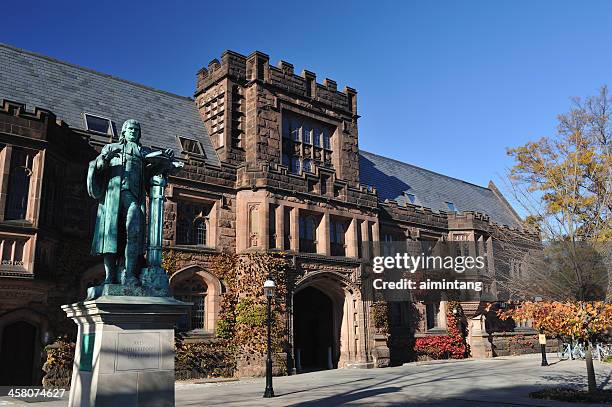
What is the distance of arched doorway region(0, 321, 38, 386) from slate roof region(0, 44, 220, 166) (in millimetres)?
8021

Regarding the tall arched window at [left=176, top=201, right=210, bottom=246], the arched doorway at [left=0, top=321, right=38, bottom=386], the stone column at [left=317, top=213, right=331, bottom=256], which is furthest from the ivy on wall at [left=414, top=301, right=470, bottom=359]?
the arched doorway at [left=0, top=321, right=38, bottom=386]

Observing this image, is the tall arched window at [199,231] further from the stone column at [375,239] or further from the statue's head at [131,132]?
the statue's head at [131,132]

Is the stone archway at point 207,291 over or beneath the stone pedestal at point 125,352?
over

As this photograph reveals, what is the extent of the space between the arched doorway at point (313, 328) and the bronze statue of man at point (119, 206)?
18.3 metres

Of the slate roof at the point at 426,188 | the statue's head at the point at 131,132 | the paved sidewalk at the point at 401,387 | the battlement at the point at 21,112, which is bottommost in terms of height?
the paved sidewalk at the point at 401,387

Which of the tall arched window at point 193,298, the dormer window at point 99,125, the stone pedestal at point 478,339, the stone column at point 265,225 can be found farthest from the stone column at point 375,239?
the dormer window at point 99,125

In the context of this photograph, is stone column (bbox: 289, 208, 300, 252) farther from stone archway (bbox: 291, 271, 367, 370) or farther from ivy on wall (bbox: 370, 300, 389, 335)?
ivy on wall (bbox: 370, 300, 389, 335)

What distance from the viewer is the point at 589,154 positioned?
51.4 ft

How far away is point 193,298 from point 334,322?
7313mm

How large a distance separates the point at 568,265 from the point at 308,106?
627 inches

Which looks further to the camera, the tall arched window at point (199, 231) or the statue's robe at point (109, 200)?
the tall arched window at point (199, 231)

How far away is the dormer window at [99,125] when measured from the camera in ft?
71.2

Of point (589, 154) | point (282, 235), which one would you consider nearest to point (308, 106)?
point (282, 235)

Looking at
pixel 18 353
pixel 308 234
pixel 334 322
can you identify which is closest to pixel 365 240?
pixel 308 234
